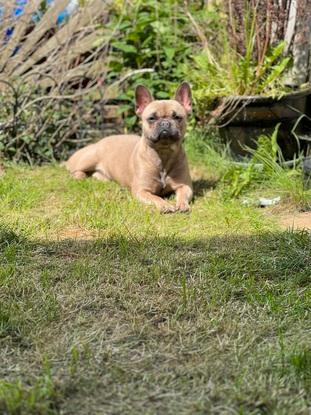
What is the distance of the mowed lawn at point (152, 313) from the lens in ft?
6.71

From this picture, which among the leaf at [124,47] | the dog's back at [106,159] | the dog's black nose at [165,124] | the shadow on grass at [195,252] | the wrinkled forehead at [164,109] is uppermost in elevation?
the leaf at [124,47]

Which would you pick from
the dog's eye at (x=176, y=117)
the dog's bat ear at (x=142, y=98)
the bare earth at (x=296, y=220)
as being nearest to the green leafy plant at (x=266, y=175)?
the bare earth at (x=296, y=220)

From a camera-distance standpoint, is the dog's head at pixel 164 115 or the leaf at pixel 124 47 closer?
the dog's head at pixel 164 115

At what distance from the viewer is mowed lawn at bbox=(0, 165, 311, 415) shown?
2045mm

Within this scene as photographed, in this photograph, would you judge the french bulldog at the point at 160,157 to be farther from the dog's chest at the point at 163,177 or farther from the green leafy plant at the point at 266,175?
the green leafy plant at the point at 266,175

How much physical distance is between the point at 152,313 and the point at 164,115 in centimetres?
231

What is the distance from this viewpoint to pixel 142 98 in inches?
196

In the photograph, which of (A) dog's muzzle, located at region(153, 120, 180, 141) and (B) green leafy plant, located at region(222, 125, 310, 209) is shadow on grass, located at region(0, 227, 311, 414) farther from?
(A) dog's muzzle, located at region(153, 120, 180, 141)

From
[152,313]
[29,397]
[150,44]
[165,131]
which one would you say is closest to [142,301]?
[152,313]

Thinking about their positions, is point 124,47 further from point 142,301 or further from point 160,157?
point 142,301

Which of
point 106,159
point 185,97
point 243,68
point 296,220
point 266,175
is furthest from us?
point 106,159

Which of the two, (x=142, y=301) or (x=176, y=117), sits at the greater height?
(x=176, y=117)

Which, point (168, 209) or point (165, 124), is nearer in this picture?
point (168, 209)

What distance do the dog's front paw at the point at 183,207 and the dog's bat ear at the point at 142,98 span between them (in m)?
0.93
